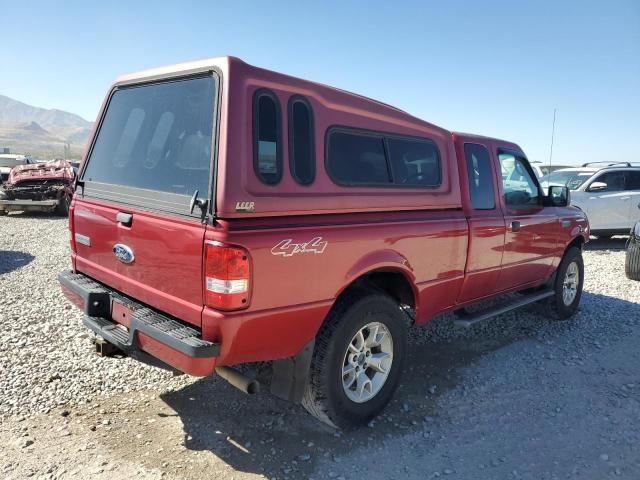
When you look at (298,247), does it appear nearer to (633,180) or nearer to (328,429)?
(328,429)

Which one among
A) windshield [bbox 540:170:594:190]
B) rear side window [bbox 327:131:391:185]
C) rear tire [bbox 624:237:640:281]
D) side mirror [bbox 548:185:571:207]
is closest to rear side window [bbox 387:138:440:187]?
rear side window [bbox 327:131:391:185]

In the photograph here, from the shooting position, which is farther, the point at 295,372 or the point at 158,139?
the point at 158,139

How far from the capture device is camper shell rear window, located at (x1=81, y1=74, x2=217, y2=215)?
271cm

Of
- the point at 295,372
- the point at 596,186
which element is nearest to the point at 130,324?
the point at 295,372

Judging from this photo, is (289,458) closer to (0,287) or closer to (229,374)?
Result: (229,374)

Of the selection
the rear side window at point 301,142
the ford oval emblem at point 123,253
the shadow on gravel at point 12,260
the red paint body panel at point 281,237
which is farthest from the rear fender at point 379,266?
the shadow on gravel at point 12,260

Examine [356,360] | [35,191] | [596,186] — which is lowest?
[356,360]

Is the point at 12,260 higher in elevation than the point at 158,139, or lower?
lower

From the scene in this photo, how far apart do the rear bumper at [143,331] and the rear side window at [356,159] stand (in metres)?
1.26

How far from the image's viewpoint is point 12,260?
778 cm

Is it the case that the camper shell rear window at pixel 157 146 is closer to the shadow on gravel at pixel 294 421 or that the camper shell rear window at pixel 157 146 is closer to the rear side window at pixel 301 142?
the rear side window at pixel 301 142

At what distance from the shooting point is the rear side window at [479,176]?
4.20 metres

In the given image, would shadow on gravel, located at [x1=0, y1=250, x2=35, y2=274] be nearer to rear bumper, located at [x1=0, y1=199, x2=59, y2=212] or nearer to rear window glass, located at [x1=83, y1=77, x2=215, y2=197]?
rear window glass, located at [x1=83, y1=77, x2=215, y2=197]

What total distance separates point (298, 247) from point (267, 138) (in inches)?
24.2
